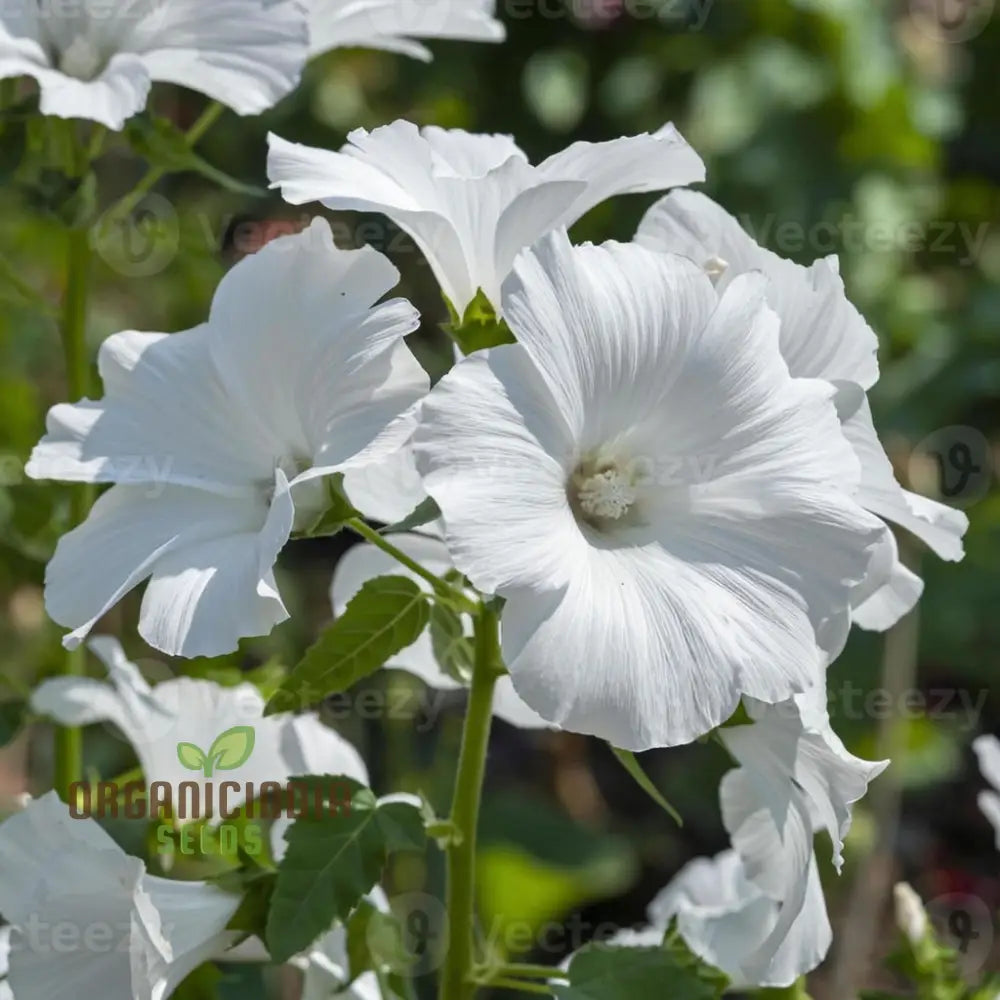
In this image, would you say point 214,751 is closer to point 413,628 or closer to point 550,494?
point 413,628

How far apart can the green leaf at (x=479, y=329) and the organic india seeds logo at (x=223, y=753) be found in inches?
13.2

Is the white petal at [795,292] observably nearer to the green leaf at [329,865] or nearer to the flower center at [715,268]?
the flower center at [715,268]

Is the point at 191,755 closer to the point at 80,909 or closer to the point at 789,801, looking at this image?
the point at 80,909

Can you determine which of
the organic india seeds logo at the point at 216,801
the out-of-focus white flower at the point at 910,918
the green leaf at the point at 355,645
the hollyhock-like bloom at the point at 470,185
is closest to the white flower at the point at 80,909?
the organic india seeds logo at the point at 216,801

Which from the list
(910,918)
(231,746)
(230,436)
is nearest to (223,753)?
(231,746)

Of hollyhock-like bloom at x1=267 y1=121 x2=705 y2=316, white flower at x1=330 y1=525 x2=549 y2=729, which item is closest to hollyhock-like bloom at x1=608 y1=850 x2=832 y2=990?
white flower at x1=330 y1=525 x2=549 y2=729

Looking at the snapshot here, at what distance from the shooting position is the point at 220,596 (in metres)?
0.73

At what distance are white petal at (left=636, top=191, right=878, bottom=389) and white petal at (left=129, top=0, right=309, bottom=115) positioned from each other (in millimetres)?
293

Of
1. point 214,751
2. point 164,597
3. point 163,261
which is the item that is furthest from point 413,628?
point 163,261

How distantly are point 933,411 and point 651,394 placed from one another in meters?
2.10

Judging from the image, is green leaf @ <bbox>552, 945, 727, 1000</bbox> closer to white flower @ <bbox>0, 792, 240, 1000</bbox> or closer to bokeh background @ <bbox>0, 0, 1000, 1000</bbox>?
white flower @ <bbox>0, 792, 240, 1000</bbox>

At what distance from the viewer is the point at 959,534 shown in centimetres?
90

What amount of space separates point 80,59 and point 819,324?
0.54m

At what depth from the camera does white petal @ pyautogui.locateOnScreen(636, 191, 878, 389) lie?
32.6 inches
